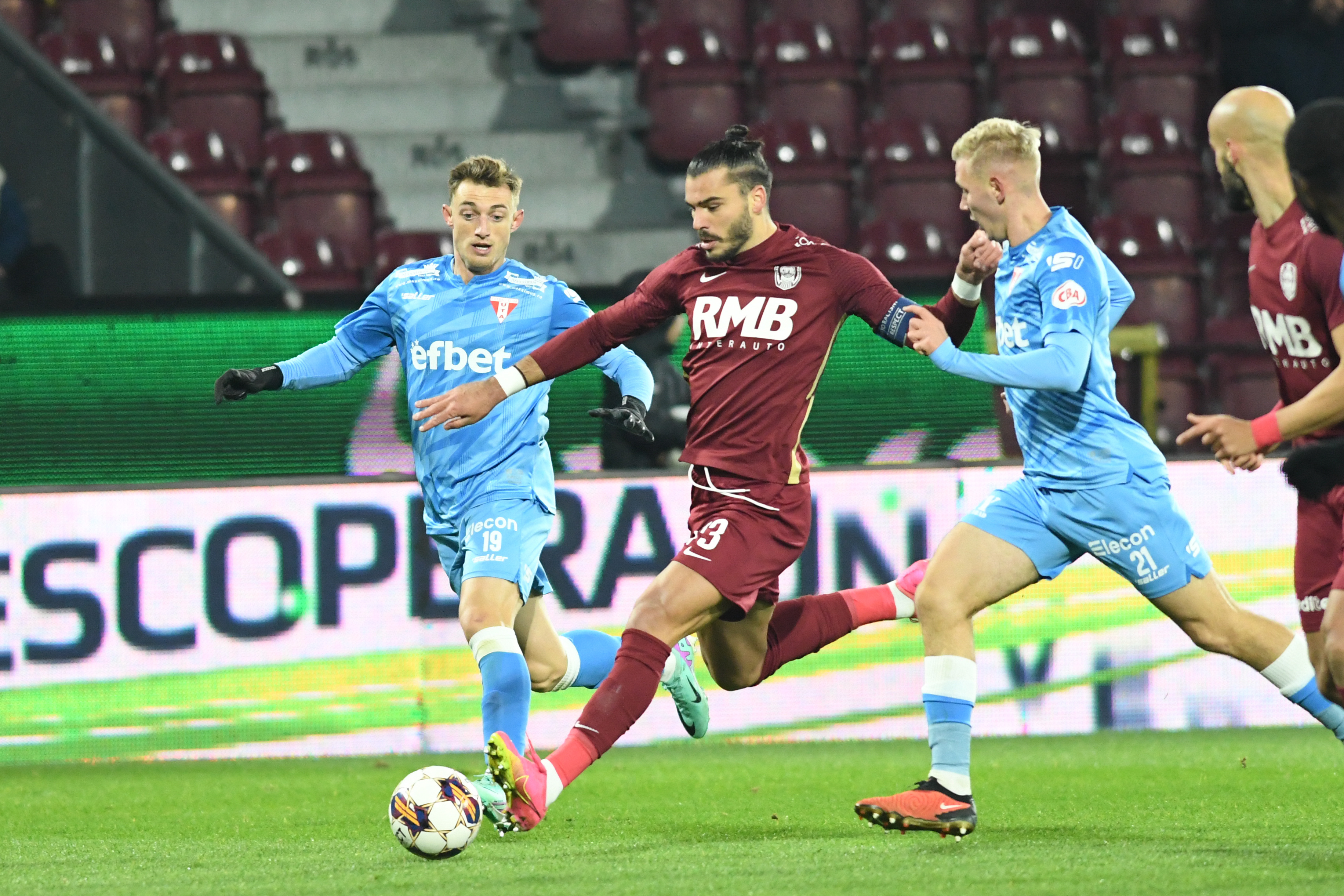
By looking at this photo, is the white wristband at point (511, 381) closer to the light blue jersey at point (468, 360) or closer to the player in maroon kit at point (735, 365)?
the player in maroon kit at point (735, 365)

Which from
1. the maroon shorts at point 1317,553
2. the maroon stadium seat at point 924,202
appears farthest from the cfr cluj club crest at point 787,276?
the maroon stadium seat at point 924,202

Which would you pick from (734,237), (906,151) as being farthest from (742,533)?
(906,151)

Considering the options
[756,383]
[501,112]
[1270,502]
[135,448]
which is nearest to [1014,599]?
[1270,502]

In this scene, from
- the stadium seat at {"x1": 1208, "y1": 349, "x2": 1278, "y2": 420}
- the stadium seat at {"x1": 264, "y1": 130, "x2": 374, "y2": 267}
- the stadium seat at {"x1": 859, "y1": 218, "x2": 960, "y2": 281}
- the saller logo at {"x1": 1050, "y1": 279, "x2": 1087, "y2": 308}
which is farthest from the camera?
the stadium seat at {"x1": 264, "y1": 130, "x2": 374, "y2": 267}

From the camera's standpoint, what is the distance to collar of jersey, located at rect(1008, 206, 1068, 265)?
5.29m

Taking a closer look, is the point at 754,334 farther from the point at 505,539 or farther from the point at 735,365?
the point at 505,539

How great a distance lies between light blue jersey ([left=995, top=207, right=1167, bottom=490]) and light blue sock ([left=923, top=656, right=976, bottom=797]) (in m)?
0.61

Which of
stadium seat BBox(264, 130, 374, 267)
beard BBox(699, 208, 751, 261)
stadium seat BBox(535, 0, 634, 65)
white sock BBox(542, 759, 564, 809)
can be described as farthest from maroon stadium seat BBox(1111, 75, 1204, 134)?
white sock BBox(542, 759, 564, 809)

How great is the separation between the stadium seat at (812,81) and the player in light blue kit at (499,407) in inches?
279

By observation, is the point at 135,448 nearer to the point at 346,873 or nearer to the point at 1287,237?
the point at 346,873

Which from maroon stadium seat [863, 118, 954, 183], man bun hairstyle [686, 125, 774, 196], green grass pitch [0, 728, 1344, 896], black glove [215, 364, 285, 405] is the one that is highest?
maroon stadium seat [863, 118, 954, 183]

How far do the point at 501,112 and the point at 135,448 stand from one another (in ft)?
19.4

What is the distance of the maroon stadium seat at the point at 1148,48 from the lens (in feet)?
43.1

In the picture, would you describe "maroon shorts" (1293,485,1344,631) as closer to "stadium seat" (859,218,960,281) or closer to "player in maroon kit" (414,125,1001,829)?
"player in maroon kit" (414,125,1001,829)
